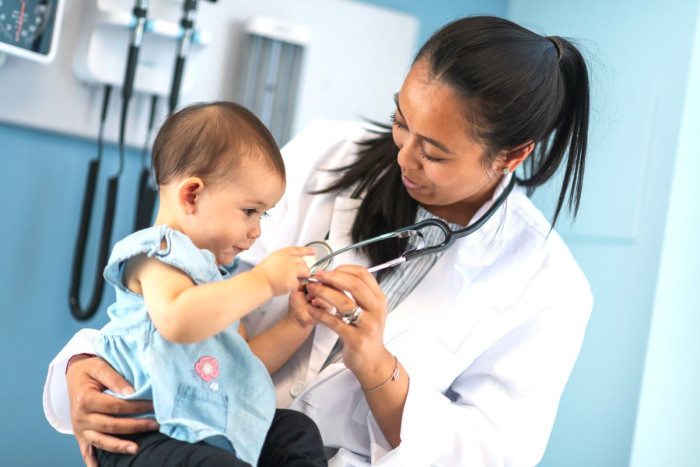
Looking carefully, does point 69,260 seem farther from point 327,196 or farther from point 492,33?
point 492,33

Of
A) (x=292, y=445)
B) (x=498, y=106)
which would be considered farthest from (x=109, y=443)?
(x=498, y=106)

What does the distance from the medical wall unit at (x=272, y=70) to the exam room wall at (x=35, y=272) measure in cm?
43

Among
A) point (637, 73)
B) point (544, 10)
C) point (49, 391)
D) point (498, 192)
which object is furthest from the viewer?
point (544, 10)

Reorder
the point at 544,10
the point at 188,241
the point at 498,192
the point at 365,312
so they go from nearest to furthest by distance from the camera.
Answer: the point at 188,241 < the point at 365,312 < the point at 498,192 < the point at 544,10

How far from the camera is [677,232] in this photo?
6.25ft

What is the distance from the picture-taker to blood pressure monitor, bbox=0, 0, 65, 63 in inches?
70.5

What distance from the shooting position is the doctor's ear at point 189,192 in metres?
1.08

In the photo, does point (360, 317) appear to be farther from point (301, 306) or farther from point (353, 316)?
point (301, 306)

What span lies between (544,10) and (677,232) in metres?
0.98

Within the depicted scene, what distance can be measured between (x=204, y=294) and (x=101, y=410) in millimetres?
268

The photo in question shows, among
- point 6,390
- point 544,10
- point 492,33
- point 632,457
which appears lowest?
point 6,390

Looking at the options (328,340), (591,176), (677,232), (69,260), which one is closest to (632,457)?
(677,232)

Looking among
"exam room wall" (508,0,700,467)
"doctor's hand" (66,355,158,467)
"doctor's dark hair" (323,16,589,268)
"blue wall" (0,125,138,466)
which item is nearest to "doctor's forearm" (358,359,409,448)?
"doctor's dark hair" (323,16,589,268)

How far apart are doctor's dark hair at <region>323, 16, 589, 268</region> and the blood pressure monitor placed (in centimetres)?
86
